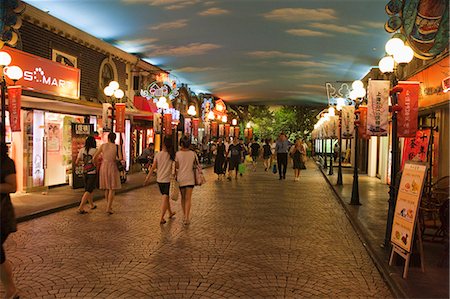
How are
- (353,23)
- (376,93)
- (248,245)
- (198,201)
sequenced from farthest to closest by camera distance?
(353,23) → (198,201) → (376,93) → (248,245)

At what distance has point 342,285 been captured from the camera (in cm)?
573

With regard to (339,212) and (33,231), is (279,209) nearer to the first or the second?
(339,212)

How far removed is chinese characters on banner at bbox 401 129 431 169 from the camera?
42.0ft

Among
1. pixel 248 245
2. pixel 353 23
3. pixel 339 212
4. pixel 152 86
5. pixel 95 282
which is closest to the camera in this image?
pixel 95 282

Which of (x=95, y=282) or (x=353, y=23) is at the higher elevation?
(x=353, y=23)

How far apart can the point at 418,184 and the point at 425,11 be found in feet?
12.8

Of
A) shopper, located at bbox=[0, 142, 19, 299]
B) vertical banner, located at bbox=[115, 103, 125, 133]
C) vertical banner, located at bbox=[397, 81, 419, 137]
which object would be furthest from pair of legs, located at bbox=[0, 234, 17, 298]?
vertical banner, located at bbox=[115, 103, 125, 133]

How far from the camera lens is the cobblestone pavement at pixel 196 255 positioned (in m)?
5.45

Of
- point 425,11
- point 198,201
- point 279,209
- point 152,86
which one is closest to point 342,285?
point 425,11

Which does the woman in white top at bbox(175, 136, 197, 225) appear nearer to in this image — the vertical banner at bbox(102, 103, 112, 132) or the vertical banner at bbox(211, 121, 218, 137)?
the vertical banner at bbox(102, 103, 112, 132)

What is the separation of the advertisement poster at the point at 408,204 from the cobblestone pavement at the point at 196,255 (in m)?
0.63

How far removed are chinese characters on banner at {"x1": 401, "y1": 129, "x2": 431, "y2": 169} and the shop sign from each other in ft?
34.9

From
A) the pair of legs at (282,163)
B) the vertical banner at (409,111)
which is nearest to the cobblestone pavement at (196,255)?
the vertical banner at (409,111)

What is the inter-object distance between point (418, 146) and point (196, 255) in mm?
9135
